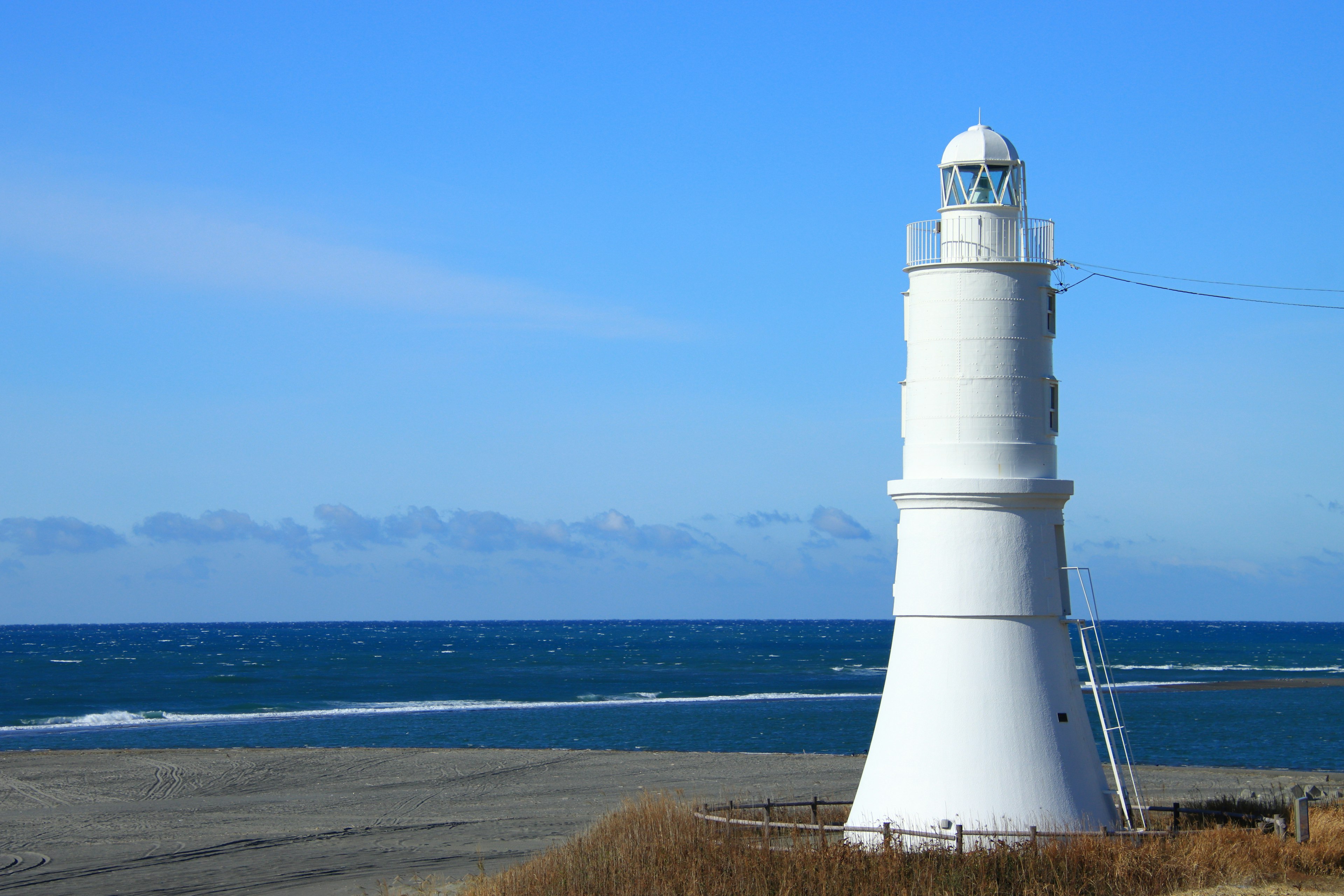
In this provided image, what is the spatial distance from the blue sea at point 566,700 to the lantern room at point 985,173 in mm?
22120

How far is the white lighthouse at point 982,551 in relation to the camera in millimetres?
10312

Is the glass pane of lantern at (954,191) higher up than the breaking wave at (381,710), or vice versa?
the glass pane of lantern at (954,191)

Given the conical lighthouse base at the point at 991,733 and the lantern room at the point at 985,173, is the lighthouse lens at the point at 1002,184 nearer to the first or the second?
the lantern room at the point at 985,173

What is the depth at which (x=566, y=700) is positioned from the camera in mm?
52875

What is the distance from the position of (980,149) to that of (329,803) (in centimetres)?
1688

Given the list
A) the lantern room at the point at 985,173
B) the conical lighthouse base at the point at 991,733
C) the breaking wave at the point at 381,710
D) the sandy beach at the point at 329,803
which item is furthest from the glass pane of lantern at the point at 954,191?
the breaking wave at the point at 381,710

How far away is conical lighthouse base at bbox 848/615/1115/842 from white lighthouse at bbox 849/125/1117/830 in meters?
0.01

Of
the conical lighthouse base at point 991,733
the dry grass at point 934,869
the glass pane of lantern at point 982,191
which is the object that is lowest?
the dry grass at point 934,869

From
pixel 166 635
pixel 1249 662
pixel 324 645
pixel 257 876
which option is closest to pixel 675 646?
pixel 324 645

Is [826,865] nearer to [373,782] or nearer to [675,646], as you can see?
[373,782]

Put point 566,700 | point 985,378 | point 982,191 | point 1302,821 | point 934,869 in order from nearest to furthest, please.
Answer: point 934,869 → point 985,378 → point 982,191 → point 1302,821 → point 566,700

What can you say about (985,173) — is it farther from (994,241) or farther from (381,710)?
(381,710)

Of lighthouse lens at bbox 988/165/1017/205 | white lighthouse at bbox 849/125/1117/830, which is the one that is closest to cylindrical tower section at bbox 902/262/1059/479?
white lighthouse at bbox 849/125/1117/830

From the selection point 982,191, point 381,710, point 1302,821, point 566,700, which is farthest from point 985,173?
point 566,700
